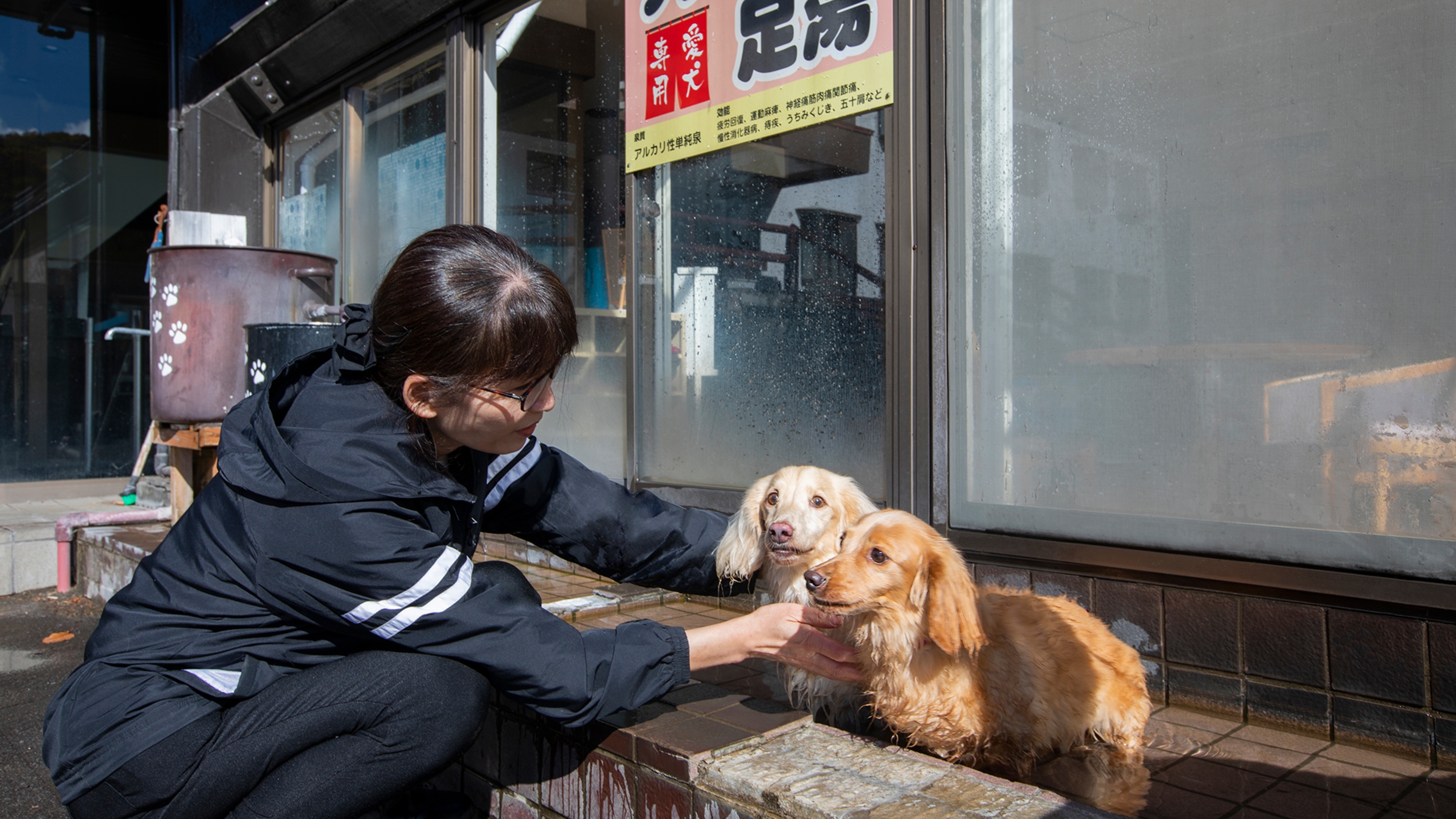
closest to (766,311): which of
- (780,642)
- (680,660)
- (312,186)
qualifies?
(780,642)

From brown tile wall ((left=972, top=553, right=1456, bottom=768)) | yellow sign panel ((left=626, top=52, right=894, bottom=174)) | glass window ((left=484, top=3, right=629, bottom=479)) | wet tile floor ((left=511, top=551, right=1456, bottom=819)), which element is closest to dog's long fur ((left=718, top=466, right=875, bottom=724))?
wet tile floor ((left=511, top=551, right=1456, bottom=819))

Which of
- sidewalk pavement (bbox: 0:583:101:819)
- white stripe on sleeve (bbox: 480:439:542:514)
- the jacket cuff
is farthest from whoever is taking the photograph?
sidewalk pavement (bbox: 0:583:101:819)

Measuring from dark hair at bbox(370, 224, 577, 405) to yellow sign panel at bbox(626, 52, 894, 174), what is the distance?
2038 millimetres

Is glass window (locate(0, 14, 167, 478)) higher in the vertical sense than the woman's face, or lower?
higher

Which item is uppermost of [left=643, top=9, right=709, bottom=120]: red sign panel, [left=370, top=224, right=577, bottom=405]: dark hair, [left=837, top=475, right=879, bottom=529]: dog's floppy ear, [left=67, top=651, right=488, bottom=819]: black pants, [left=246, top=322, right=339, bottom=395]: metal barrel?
[left=643, top=9, right=709, bottom=120]: red sign panel

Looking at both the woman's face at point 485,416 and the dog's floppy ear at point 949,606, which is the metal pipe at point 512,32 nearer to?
the woman's face at point 485,416

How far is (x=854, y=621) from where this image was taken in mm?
2121

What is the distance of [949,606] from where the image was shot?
1941mm

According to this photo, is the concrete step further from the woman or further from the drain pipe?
the woman

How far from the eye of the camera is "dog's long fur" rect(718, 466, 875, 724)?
248 cm

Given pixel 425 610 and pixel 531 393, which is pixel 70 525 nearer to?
pixel 425 610

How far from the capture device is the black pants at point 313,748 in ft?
5.82

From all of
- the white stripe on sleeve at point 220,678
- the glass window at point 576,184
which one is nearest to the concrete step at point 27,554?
the glass window at point 576,184

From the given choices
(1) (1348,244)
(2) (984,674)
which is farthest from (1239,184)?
(2) (984,674)
